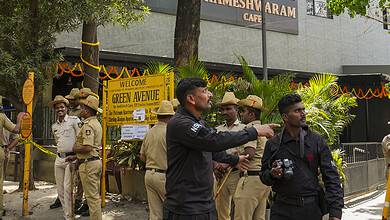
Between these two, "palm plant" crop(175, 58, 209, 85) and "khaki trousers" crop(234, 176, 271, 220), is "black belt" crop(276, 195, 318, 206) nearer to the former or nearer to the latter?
"khaki trousers" crop(234, 176, 271, 220)

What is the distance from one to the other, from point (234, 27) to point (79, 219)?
14665mm

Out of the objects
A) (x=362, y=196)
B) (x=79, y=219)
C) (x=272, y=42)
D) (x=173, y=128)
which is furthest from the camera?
(x=272, y=42)

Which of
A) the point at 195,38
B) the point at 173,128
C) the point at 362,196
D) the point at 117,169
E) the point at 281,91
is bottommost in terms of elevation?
the point at 362,196

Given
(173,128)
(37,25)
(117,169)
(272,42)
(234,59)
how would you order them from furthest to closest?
(272,42) < (234,59) < (117,169) < (37,25) < (173,128)

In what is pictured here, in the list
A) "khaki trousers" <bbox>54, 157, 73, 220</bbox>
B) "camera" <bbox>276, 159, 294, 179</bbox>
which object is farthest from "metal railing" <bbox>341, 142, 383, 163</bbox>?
"camera" <bbox>276, 159, 294, 179</bbox>

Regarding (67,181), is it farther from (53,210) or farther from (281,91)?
(281,91)

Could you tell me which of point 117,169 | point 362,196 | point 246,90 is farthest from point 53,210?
point 362,196

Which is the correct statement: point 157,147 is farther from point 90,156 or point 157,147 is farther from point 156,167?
point 90,156

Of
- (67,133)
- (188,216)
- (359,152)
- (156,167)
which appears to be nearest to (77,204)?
(67,133)

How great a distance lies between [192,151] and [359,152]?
10497mm

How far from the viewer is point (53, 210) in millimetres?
8969

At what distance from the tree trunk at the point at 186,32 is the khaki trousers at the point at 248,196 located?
4.58m

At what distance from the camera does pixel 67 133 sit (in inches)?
309

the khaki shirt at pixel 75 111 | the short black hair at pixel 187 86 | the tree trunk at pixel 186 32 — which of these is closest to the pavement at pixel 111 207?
the khaki shirt at pixel 75 111
